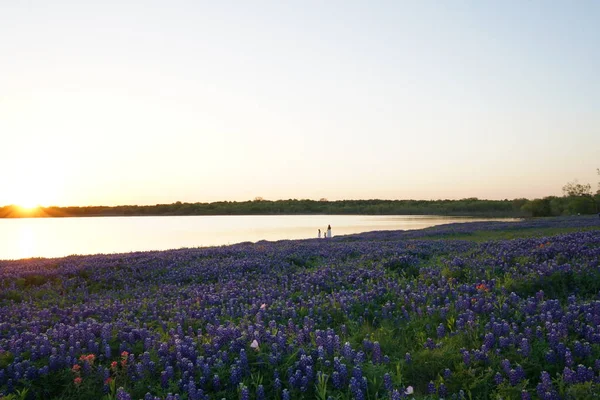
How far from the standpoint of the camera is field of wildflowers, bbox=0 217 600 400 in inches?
179

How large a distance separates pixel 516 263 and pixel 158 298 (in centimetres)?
804

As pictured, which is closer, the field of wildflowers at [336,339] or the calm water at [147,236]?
the field of wildflowers at [336,339]

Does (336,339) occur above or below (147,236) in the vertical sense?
above

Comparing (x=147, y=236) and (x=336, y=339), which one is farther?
(x=147, y=236)

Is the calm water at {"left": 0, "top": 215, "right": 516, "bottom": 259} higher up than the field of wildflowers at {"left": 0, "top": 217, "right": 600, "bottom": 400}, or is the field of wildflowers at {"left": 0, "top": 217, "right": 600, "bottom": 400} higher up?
the field of wildflowers at {"left": 0, "top": 217, "right": 600, "bottom": 400}

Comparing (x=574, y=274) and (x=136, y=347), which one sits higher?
(x=574, y=274)

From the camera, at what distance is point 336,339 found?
5.30 meters

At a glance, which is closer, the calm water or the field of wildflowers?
the field of wildflowers

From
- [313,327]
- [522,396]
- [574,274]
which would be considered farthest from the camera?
[574,274]

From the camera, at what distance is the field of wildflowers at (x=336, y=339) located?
4.54m

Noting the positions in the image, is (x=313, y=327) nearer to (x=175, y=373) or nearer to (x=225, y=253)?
(x=175, y=373)

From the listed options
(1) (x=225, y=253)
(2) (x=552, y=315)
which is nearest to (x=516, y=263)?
(2) (x=552, y=315)

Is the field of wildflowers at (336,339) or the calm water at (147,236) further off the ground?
the field of wildflowers at (336,339)

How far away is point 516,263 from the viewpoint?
31.9 feet
